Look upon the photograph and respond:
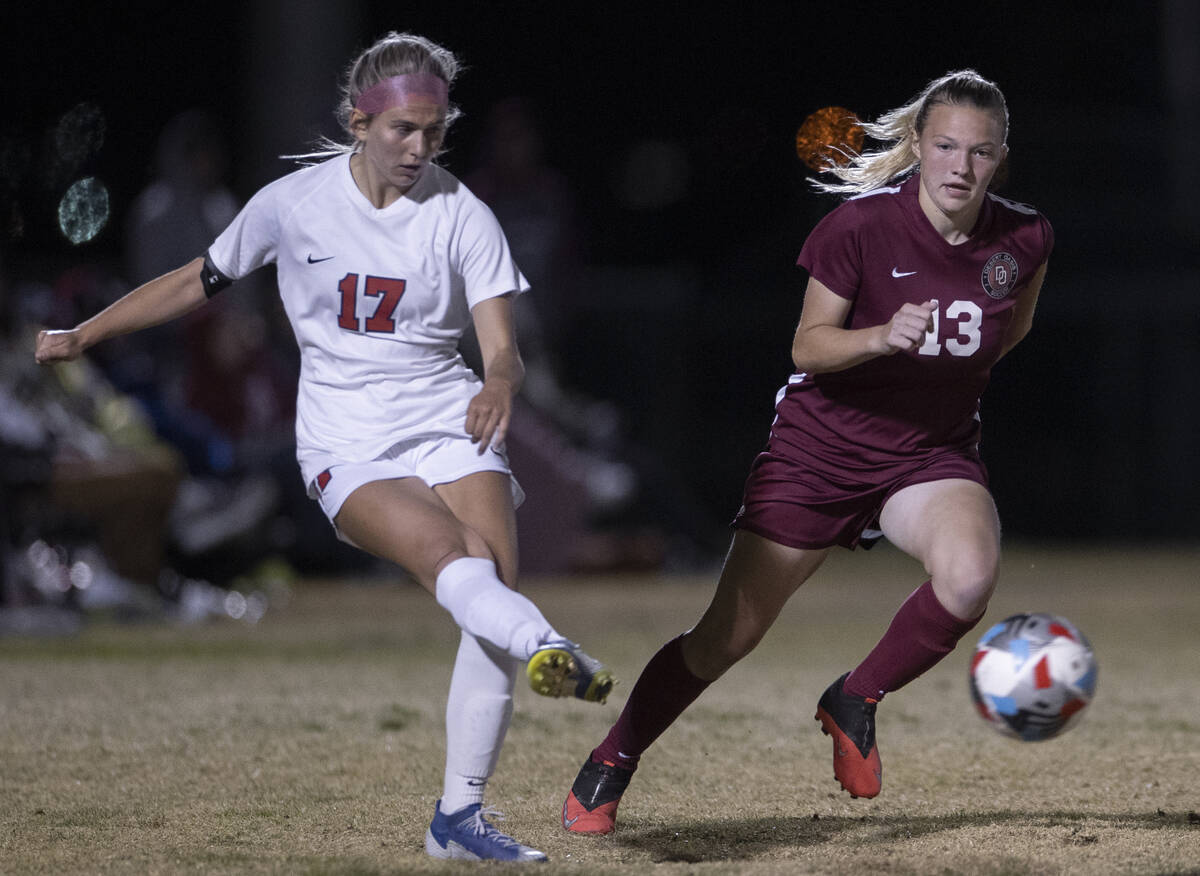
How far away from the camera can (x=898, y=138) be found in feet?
15.6

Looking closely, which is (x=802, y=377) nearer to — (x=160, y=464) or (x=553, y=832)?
(x=553, y=832)

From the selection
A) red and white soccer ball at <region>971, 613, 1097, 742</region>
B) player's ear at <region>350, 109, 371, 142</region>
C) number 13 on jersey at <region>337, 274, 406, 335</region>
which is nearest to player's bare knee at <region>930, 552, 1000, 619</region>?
red and white soccer ball at <region>971, 613, 1097, 742</region>

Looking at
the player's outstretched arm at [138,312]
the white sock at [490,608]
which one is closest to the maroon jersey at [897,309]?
the white sock at [490,608]

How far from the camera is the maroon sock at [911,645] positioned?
14.0 feet

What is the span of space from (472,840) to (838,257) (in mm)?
1715

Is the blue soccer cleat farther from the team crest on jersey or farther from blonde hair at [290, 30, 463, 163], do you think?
the team crest on jersey

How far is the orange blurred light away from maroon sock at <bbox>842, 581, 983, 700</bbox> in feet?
4.55

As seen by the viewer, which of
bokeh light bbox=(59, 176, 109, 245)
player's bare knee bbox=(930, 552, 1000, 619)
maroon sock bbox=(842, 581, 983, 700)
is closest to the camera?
player's bare knee bbox=(930, 552, 1000, 619)

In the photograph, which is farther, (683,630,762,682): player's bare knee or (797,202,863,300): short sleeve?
(683,630,762,682): player's bare knee

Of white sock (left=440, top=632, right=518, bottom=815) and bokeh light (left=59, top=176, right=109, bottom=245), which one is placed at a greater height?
bokeh light (left=59, top=176, right=109, bottom=245)

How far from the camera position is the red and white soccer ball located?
158 inches

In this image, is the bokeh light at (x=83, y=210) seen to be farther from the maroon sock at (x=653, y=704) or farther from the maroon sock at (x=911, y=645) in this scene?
the maroon sock at (x=911, y=645)

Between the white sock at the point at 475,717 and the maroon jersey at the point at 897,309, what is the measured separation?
3.42 feet

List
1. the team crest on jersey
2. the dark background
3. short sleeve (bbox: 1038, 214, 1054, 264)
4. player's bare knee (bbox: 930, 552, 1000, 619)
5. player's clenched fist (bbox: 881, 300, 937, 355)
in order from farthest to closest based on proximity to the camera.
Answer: the dark background, short sleeve (bbox: 1038, 214, 1054, 264), the team crest on jersey, player's bare knee (bbox: 930, 552, 1000, 619), player's clenched fist (bbox: 881, 300, 937, 355)
